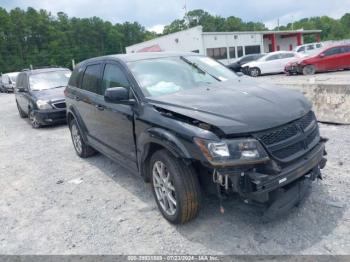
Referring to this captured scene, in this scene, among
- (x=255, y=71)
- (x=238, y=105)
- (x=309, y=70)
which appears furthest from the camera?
(x=255, y=71)

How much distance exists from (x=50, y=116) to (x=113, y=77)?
5956mm

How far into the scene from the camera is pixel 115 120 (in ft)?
14.6

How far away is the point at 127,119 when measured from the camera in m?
4.11

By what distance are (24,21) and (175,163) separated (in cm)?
8129

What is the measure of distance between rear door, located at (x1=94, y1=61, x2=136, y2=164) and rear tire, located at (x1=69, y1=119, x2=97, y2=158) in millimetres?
1091

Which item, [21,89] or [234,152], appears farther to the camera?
[21,89]

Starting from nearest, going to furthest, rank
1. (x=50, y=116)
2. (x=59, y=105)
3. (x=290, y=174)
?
(x=290, y=174)
(x=50, y=116)
(x=59, y=105)

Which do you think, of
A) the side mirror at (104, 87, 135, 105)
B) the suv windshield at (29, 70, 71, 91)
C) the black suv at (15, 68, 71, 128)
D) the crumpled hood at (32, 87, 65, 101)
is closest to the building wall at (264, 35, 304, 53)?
the suv windshield at (29, 70, 71, 91)

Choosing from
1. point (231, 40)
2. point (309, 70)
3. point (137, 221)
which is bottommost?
point (137, 221)

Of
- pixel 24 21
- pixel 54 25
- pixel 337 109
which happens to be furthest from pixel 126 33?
pixel 337 109

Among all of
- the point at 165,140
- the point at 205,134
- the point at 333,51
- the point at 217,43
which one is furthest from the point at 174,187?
the point at 217,43

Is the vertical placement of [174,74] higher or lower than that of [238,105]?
higher

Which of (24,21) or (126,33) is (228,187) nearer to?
(24,21)

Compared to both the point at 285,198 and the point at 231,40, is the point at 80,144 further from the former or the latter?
the point at 231,40
